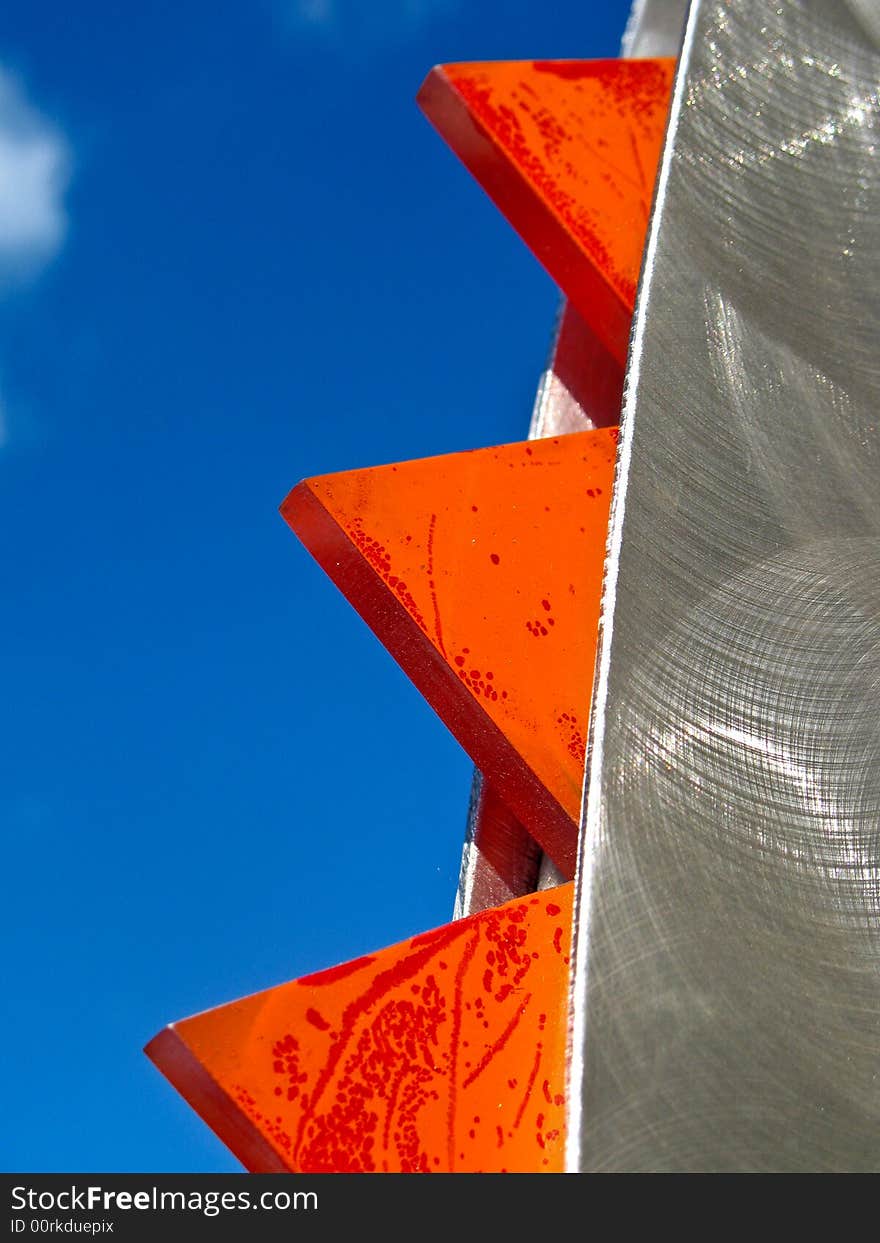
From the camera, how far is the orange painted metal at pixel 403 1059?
2.50 m

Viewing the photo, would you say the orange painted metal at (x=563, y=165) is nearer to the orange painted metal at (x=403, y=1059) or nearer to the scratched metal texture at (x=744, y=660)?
the scratched metal texture at (x=744, y=660)

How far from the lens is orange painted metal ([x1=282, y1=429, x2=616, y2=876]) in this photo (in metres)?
3.21

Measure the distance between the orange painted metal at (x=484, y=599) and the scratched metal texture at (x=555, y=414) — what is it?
0.33 m

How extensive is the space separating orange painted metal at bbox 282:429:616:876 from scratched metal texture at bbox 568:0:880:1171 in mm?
317

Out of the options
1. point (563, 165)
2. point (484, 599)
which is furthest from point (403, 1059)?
point (563, 165)

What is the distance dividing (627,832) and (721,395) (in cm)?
121

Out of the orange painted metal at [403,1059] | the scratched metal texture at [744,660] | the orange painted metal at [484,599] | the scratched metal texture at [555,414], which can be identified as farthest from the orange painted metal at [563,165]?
the orange painted metal at [403,1059]

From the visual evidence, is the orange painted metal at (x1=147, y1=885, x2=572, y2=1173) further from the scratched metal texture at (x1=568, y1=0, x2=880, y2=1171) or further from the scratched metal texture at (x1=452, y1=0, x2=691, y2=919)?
the scratched metal texture at (x1=452, y1=0, x2=691, y2=919)

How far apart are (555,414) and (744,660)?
1528 mm

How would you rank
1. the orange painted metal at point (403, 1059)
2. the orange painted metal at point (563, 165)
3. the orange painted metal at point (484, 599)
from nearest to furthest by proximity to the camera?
the orange painted metal at point (403, 1059) < the orange painted metal at point (484, 599) < the orange painted metal at point (563, 165)

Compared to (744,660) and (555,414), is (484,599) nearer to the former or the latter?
(744,660)

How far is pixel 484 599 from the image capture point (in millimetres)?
3311
